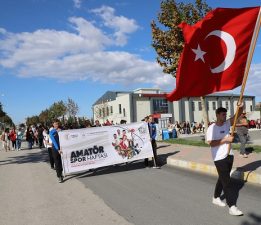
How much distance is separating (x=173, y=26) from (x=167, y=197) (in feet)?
47.0

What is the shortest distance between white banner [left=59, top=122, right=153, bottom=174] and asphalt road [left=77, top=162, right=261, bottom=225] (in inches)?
19.5

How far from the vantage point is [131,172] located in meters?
11.9

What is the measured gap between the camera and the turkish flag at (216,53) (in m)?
6.95

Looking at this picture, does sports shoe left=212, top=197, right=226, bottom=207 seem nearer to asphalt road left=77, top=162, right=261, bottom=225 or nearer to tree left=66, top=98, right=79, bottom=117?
asphalt road left=77, top=162, right=261, bottom=225

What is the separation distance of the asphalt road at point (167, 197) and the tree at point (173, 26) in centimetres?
1017

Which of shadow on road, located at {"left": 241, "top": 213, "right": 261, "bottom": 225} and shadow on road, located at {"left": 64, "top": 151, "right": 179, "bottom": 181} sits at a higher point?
shadow on road, located at {"left": 64, "top": 151, "right": 179, "bottom": 181}

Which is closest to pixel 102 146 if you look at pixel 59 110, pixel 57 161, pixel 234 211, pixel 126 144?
pixel 126 144

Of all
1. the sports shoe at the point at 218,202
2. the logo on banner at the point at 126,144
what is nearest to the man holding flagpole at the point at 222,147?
the sports shoe at the point at 218,202

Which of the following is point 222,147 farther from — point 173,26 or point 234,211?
point 173,26

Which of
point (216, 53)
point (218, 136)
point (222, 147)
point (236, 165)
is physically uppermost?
→ point (216, 53)

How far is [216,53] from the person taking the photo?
716 cm

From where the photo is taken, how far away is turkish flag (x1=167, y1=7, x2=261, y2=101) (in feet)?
22.8

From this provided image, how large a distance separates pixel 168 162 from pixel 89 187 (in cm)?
473

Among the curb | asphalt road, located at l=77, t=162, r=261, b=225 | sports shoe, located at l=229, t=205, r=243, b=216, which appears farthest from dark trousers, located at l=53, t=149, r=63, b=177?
sports shoe, located at l=229, t=205, r=243, b=216
